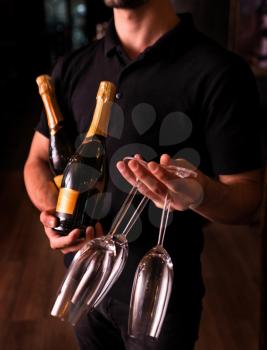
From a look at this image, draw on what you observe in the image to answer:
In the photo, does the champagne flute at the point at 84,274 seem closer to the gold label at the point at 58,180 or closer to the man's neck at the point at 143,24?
the gold label at the point at 58,180

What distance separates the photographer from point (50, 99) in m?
0.86

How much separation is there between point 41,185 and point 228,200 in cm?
40

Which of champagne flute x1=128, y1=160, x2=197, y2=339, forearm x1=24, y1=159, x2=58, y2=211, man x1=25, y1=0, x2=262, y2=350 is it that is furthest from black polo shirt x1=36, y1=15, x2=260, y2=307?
champagne flute x1=128, y1=160, x2=197, y2=339

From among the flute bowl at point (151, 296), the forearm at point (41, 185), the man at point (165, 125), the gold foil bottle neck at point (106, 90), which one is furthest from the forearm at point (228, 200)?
the forearm at point (41, 185)

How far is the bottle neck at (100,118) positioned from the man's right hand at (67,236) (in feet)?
0.53

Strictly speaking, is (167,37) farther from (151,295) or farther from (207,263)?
(207,263)

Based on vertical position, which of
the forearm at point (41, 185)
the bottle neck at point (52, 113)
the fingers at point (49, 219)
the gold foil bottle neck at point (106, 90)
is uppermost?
the gold foil bottle neck at point (106, 90)

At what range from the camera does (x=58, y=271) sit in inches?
97.0

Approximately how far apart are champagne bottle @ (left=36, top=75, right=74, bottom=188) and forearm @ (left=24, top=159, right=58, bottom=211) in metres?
0.01

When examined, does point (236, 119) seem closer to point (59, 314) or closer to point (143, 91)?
point (143, 91)

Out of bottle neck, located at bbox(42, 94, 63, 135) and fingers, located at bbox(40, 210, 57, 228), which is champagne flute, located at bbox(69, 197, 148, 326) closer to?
fingers, located at bbox(40, 210, 57, 228)

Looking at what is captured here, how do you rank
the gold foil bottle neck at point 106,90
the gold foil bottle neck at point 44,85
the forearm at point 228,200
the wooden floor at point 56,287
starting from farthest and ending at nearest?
1. the wooden floor at point 56,287
2. the gold foil bottle neck at point 44,85
3. the gold foil bottle neck at point 106,90
4. the forearm at point 228,200

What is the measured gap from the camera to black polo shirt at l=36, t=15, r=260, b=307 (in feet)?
2.61

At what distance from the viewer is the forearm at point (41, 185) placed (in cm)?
88
